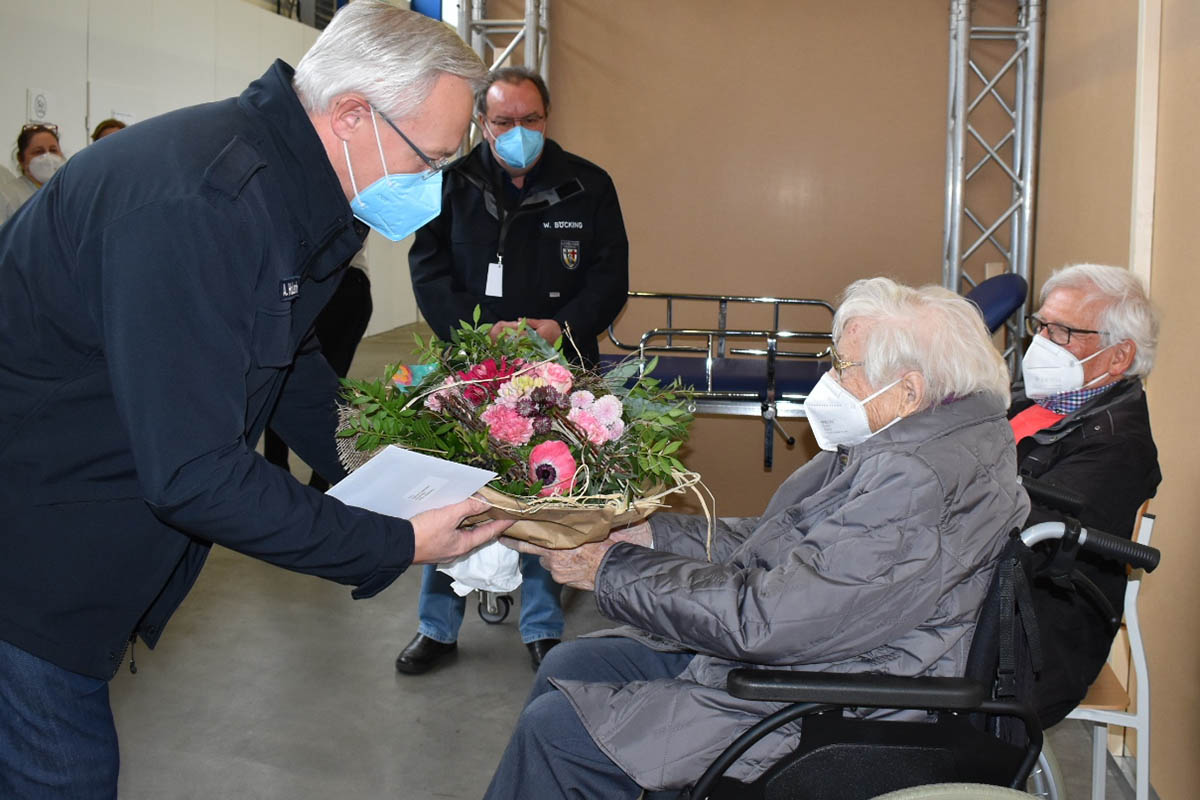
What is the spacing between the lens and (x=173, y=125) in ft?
4.38

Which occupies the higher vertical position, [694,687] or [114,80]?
[114,80]

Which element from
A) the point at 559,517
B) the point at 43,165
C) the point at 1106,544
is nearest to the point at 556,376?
the point at 559,517

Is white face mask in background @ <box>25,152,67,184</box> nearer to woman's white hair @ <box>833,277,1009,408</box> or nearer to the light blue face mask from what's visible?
the light blue face mask

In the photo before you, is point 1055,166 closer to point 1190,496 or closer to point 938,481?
point 1190,496

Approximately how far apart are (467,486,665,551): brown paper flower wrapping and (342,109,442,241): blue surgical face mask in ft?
1.45

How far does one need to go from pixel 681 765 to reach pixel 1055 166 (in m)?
4.41

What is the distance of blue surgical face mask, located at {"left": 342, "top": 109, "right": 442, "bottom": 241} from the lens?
61.4 inches

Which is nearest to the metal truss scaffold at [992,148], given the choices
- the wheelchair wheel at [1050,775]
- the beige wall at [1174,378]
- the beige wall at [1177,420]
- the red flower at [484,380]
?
the beige wall at [1174,378]

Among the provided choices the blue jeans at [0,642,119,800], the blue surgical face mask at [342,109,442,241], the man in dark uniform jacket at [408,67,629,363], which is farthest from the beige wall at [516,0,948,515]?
the blue jeans at [0,642,119,800]

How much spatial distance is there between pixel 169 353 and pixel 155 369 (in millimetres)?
24

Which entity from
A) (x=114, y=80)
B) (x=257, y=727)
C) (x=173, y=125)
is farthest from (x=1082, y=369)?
(x=114, y=80)

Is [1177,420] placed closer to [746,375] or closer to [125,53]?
[746,375]

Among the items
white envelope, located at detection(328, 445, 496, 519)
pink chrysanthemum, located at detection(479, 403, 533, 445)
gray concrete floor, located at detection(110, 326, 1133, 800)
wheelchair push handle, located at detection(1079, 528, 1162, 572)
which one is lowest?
gray concrete floor, located at detection(110, 326, 1133, 800)

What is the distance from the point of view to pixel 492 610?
4262 mm
